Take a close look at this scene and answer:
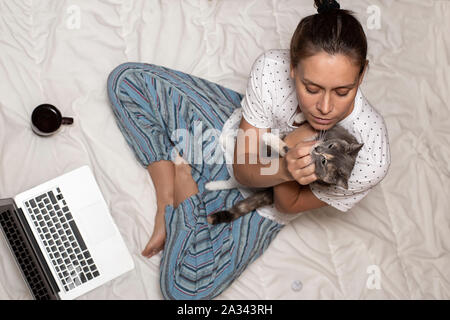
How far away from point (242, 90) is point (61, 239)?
0.84 m

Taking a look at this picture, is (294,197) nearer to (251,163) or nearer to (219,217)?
(251,163)

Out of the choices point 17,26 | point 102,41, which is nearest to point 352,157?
point 102,41

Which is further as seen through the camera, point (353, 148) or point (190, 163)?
point (190, 163)

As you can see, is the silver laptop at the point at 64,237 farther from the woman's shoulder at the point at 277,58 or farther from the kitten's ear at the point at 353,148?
the kitten's ear at the point at 353,148

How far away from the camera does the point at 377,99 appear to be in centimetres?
164

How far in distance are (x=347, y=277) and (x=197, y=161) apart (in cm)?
66

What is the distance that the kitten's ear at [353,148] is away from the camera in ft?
3.69

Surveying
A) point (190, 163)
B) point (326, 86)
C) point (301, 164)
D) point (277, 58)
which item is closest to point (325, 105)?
point (326, 86)

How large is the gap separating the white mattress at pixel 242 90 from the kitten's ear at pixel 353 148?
19.6 inches

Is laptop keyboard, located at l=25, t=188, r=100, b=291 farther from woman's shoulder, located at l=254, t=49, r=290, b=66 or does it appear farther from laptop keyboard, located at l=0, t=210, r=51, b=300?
woman's shoulder, located at l=254, t=49, r=290, b=66

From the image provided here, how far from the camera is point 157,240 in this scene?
1.56m

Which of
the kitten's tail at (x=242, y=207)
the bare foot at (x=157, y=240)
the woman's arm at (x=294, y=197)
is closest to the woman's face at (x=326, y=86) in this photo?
the woman's arm at (x=294, y=197)

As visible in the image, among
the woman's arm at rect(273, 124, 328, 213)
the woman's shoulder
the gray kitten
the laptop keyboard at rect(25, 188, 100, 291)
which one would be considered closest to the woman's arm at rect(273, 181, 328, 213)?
the woman's arm at rect(273, 124, 328, 213)

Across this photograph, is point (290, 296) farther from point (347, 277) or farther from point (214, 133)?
point (214, 133)
